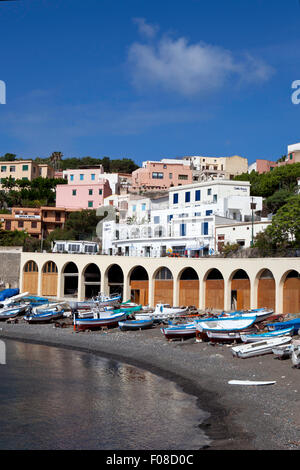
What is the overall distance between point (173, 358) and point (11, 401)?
970 centimetres

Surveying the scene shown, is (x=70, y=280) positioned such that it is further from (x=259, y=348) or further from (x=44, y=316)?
(x=259, y=348)

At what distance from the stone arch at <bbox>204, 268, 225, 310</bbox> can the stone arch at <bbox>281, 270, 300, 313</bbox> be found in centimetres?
561

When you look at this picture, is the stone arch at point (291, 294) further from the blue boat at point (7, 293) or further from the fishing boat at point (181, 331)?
the blue boat at point (7, 293)

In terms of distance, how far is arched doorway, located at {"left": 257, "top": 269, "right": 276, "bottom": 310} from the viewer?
35.9 metres

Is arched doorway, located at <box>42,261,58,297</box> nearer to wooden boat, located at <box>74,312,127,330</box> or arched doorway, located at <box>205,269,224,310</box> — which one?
wooden boat, located at <box>74,312,127,330</box>

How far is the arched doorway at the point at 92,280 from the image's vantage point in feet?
170

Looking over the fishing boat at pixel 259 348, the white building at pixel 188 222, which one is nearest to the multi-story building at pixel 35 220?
the white building at pixel 188 222

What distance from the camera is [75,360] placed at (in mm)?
29516

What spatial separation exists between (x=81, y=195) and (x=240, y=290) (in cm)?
4899

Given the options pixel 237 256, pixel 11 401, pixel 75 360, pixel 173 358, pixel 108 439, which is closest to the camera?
pixel 108 439

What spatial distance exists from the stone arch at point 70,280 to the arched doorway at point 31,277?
3.09 m

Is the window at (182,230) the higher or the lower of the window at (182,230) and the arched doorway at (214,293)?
the higher
